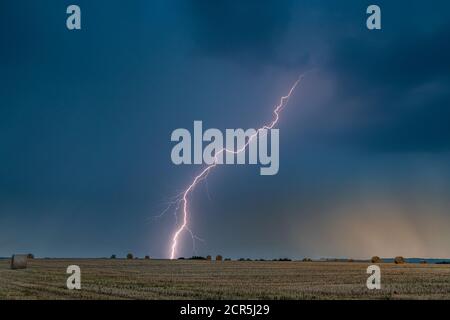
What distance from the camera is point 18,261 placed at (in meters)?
35.1

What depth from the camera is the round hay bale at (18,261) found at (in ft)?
114

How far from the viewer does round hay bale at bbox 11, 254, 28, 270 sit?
114ft

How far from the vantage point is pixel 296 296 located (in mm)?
17641
